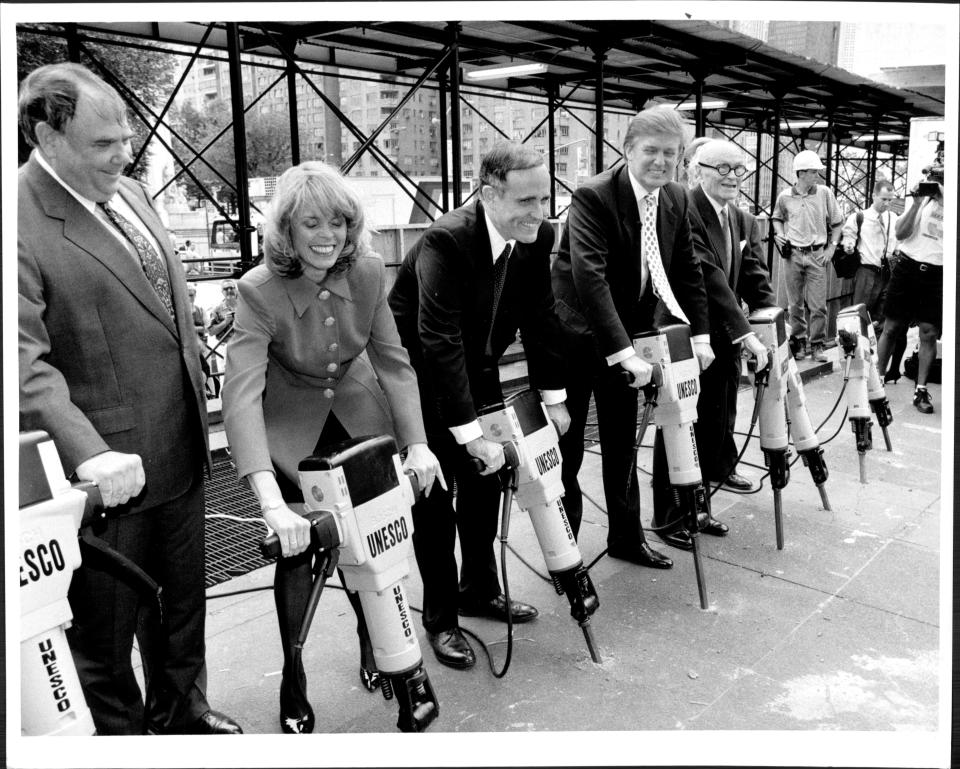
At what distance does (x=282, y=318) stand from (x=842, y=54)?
1995 millimetres

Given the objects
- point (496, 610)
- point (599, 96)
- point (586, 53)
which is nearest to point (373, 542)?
point (496, 610)

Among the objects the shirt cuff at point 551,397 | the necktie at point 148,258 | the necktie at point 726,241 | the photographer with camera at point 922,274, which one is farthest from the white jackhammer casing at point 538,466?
the photographer with camera at point 922,274

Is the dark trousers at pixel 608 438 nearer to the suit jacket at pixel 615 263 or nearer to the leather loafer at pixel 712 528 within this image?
the suit jacket at pixel 615 263

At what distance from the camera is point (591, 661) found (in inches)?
108

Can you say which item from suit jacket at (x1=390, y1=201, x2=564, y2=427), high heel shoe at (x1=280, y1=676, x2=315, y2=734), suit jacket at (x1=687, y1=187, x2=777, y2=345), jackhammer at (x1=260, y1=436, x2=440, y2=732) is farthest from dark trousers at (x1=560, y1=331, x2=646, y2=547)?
high heel shoe at (x1=280, y1=676, x2=315, y2=734)

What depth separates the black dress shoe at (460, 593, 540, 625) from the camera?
3.01 metres

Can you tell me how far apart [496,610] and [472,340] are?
3.38 feet

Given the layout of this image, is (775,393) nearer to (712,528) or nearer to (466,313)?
(712,528)

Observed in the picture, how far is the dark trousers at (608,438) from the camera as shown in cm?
327

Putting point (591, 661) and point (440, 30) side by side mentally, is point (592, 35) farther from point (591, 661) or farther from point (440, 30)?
point (591, 661)

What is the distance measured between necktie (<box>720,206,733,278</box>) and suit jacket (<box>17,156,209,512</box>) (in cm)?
249

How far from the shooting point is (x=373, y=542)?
1.91 metres

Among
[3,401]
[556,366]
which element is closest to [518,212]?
[556,366]

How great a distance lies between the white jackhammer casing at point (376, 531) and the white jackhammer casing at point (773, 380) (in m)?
2.18
